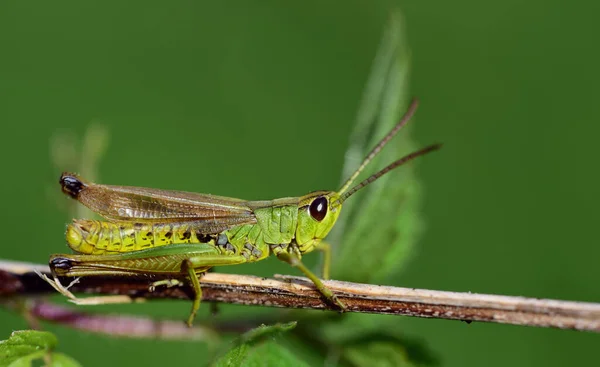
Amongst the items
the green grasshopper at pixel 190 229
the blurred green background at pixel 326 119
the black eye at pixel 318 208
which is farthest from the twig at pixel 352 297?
the blurred green background at pixel 326 119

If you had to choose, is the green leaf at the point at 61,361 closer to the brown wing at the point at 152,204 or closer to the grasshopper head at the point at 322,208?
the brown wing at the point at 152,204

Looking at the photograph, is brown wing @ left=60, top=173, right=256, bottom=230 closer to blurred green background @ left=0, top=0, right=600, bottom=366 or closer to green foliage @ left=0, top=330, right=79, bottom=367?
green foliage @ left=0, top=330, right=79, bottom=367

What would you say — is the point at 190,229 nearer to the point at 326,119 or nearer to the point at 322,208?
the point at 322,208

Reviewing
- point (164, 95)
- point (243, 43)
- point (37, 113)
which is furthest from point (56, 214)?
point (243, 43)

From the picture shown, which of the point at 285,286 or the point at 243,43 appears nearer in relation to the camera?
the point at 285,286

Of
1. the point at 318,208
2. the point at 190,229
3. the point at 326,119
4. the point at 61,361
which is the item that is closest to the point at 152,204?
the point at 190,229

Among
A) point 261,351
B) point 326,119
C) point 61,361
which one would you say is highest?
point 326,119

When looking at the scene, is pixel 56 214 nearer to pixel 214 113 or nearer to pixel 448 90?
pixel 214 113

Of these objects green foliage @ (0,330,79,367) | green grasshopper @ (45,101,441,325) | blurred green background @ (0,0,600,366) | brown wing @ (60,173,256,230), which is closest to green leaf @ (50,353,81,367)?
green foliage @ (0,330,79,367)
